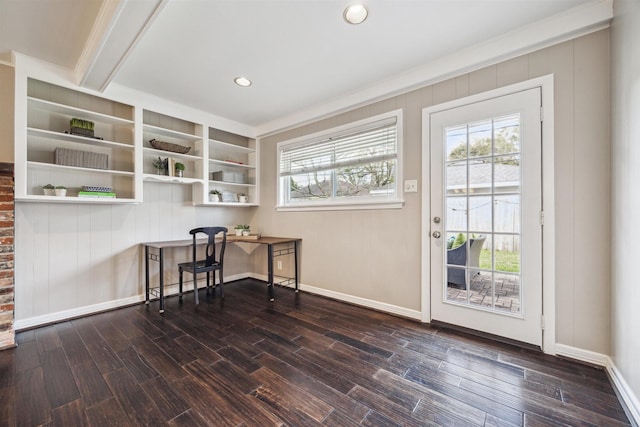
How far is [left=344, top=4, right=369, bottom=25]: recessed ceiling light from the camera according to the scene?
73.8 inches

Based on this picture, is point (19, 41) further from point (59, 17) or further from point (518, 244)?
point (518, 244)

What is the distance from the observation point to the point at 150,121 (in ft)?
11.3

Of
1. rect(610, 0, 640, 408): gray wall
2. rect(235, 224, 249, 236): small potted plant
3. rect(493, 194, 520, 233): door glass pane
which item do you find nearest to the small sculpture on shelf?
rect(235, 224, 249, 236): small potted plant

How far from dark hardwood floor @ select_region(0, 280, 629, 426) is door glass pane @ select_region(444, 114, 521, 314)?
43cm

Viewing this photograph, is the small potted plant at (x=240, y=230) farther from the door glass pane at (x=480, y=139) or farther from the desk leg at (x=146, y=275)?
the door glass pane at (x=480, y=139)

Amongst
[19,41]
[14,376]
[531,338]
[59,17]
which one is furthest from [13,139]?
[531,338]

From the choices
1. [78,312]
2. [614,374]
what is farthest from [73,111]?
[614,374]

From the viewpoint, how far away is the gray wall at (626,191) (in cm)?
148

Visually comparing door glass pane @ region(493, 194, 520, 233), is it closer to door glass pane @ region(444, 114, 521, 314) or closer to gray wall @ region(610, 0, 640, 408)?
door glass pane @ region(444, 114, 521, 314)

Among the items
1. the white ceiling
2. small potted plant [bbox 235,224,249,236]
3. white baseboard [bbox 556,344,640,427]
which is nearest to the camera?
white baseboard [bbox 556,344,640,427]

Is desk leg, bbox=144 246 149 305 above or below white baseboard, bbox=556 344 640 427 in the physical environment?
above

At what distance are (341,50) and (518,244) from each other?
85.8 inches

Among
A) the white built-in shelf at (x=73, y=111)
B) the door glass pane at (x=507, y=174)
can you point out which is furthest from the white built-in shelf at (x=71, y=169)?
the door glass pane at (x=507, y=174)

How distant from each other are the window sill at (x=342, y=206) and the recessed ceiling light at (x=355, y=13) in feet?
5.40
